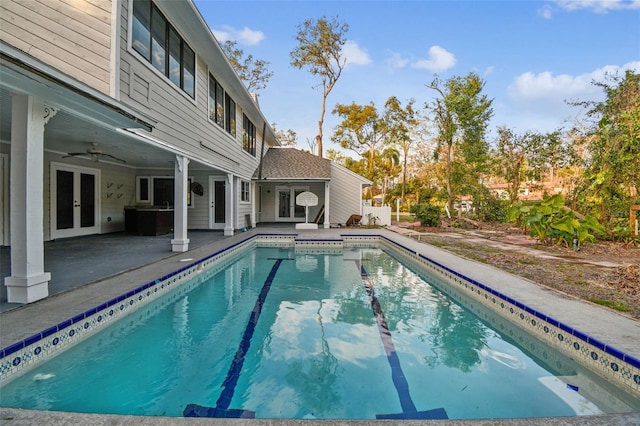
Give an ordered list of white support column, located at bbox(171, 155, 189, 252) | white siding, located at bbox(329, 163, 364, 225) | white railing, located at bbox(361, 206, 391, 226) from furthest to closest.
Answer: white siding, located at bbox(329, 163, 364, 225), white railing, located at bbox(361, 206, 391, 226), white support column, located at bbox(171, 155, 189, 252)

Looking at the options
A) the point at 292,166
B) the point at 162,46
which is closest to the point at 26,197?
the point at 162,46

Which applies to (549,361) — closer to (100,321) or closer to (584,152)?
(100,321)

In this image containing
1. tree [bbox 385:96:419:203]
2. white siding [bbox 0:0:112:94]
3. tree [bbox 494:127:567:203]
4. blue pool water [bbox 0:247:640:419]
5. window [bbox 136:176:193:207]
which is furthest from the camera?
tree [bbox 385:96:419:203]

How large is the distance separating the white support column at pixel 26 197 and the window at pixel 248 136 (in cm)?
1011

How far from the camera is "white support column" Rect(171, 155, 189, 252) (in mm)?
7098

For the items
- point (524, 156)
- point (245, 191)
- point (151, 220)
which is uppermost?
point (524, 156)

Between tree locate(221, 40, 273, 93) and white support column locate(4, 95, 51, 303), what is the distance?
2288cm

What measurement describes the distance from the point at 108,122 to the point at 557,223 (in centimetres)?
1073

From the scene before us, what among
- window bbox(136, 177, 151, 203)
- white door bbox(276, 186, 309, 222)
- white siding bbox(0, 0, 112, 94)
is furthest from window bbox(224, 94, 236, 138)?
white door bbox(276, 186, 309, 222)

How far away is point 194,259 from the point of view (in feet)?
21.2

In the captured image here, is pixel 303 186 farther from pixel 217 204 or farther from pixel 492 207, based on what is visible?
pixel 492 207

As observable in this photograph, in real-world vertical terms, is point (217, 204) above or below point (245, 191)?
below

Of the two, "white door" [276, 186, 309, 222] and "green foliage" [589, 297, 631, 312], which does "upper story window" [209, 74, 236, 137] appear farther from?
"green foliage" [589, 297, 631, 312]

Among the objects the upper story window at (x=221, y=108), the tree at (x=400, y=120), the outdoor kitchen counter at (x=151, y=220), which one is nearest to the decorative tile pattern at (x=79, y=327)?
the outdoor kitchen counter at (x=151, y=220)
